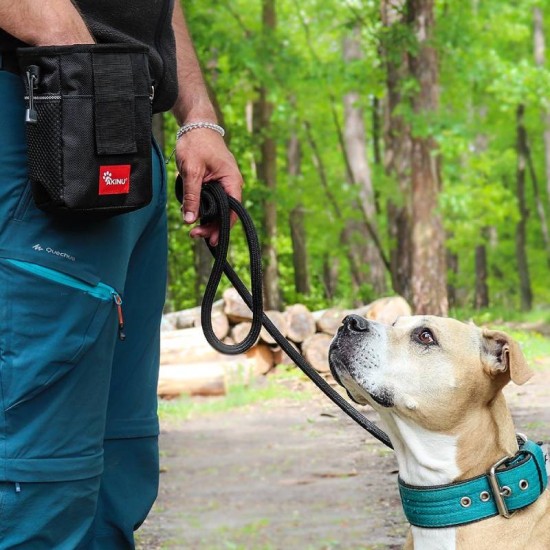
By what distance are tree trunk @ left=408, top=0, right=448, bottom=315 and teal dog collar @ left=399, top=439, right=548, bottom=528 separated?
10.7 meters

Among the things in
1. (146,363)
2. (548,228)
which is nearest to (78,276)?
(146,363)

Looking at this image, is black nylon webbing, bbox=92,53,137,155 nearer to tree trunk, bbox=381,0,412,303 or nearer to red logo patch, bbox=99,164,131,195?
red logo patch, bbox=99,164,131,195

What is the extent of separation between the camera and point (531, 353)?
11.4 metres

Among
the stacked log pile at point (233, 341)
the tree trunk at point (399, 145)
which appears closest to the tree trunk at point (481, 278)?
the tree trunk at point (399, 145)

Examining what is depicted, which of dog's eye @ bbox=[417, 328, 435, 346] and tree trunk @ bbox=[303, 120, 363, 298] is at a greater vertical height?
dog's eye @ bbox=[417, 328, 435, 346]

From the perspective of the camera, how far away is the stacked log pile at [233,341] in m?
10.6

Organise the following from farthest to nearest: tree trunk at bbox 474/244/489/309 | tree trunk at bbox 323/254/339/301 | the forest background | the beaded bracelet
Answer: tree trunk at bbox 474/244/489/309
tree trunk at bbox 323/254/339/301
the forest background
the beaded bracelet

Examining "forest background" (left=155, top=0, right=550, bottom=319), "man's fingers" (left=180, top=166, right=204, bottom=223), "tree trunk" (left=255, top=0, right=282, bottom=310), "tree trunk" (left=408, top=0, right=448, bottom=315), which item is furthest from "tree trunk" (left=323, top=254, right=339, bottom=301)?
"man's fingers" (left=180, top=166, right=204, bottom=223)

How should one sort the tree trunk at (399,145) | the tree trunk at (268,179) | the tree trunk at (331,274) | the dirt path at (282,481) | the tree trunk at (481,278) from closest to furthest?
the dirt path at (282,481)
the tree trunk at (399,145)
the tree trunk at (268,179)
the tree trunk at (331,274)
the tree trunk at (481,278)

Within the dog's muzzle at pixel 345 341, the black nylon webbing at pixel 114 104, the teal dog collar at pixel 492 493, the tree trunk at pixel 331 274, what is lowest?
the tree trunk at pixel 331 274

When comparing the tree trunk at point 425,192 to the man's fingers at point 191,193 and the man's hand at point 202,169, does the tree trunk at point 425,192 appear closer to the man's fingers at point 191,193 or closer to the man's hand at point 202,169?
the man's hand at point 202,169

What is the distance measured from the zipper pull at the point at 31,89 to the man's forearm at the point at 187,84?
0.88 m

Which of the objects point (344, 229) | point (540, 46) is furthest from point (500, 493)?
point (540, 46)

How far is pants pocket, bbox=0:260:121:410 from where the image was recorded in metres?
2.25
